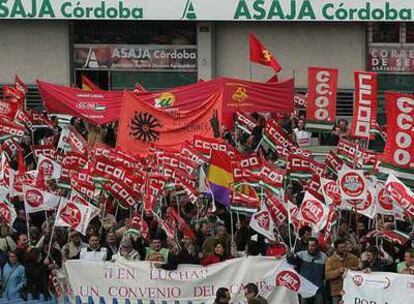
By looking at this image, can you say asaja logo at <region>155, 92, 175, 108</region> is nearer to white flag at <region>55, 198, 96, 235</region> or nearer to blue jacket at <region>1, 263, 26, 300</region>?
white flag at <region>55, 198, 96, 235</region>

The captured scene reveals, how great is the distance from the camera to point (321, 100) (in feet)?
91.1

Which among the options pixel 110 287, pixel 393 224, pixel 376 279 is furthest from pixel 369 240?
pixel 110 287

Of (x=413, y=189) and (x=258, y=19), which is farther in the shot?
(x=258, y=19)

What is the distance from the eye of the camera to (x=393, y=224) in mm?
23156

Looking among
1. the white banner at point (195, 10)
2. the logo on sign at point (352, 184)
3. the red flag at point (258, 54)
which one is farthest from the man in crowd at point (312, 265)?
the white banner at point (195, 10)

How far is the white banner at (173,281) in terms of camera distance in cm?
2227

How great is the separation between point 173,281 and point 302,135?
28.9ft

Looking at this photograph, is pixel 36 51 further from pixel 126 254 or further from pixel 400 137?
pixel 400 137

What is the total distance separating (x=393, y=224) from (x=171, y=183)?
3.44m

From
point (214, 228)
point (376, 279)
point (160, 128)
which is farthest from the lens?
point (160, 128)

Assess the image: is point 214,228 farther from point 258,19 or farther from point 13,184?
point 258,19

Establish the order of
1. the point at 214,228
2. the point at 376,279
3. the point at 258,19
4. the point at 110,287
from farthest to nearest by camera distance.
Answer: the point at 258,19, the point at 214,228, the point at 110,287, the point at 376,279

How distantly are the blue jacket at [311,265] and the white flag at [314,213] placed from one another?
1.33ft

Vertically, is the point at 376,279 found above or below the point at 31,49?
below
